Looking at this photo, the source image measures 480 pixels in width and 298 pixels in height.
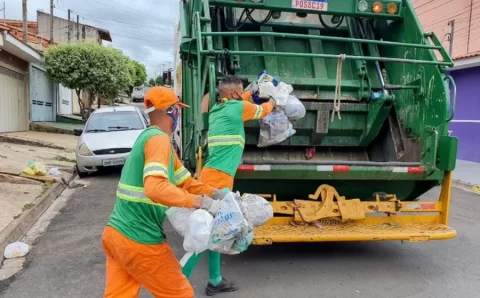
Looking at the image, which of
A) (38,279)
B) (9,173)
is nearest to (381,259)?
(38,279)

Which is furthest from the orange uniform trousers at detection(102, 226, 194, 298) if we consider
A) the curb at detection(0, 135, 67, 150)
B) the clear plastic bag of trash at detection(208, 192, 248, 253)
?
the curb at detection(0, 135, 67, 150)

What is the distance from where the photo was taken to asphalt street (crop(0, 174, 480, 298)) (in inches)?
141

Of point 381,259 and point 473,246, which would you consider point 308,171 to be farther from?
point 473,246

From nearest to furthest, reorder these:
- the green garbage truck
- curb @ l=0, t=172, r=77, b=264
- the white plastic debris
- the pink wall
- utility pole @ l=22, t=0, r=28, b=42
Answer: the green garbage truck
the white plastic debris
curb @ l=0, t=172, r=77, b=264
the pink wall
utility pole @ l=22, t=0, r=28, b=42

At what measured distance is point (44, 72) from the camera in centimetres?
1928

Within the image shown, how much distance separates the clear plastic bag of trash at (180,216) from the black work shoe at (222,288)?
4.19ft

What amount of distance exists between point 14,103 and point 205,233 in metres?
15.0

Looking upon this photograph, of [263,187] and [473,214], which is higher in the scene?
[263,187]

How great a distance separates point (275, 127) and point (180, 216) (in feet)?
5.90

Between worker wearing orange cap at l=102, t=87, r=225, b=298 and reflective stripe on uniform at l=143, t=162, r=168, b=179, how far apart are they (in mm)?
53

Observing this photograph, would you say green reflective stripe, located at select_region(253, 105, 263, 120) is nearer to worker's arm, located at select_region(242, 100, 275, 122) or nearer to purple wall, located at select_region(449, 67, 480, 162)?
worker's arm, located at select_region(242, 100, 275, 122)

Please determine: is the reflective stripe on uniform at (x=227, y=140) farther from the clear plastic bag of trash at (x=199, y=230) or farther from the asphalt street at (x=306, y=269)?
the clear plastic bag of trash at (x=199, y=230)

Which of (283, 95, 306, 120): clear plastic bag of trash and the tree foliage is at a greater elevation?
the tree foliage

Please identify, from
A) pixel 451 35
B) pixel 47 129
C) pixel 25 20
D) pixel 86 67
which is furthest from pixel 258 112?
pixel 25 20
